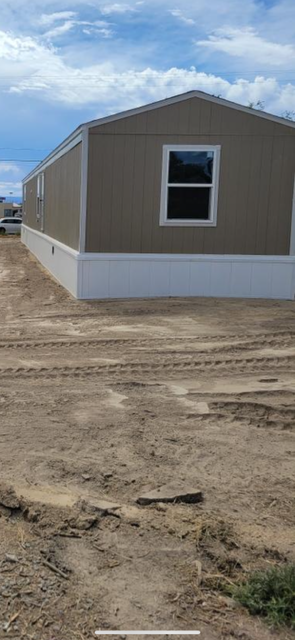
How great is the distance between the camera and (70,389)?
18.6 feet

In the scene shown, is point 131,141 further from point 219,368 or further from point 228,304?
point 219,368

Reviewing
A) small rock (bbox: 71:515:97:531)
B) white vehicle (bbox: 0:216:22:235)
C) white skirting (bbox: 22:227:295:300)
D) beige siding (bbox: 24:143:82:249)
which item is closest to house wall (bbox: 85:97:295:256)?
white skirting (bbox: 22:227:295:300)

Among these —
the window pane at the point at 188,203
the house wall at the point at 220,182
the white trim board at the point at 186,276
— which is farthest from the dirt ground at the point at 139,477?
the window pane at the point at 188,203

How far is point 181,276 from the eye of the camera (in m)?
11.1

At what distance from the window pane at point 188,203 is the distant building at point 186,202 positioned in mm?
18

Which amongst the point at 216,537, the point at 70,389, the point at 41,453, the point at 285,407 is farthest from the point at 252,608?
the point at 70,389

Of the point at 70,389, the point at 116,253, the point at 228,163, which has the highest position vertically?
the point at 228,163

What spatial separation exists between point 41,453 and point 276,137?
8372mm

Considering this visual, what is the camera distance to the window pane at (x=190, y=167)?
1077cm

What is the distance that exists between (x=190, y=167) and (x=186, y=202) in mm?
629

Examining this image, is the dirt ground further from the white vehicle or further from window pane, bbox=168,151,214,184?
the white vehicle

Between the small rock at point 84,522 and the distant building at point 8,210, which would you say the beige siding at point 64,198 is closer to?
the small rock at point 84,522

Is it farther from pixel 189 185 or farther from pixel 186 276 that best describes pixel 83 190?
pixel 186 276

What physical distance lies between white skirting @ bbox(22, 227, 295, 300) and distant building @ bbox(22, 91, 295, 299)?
0.02 meters
